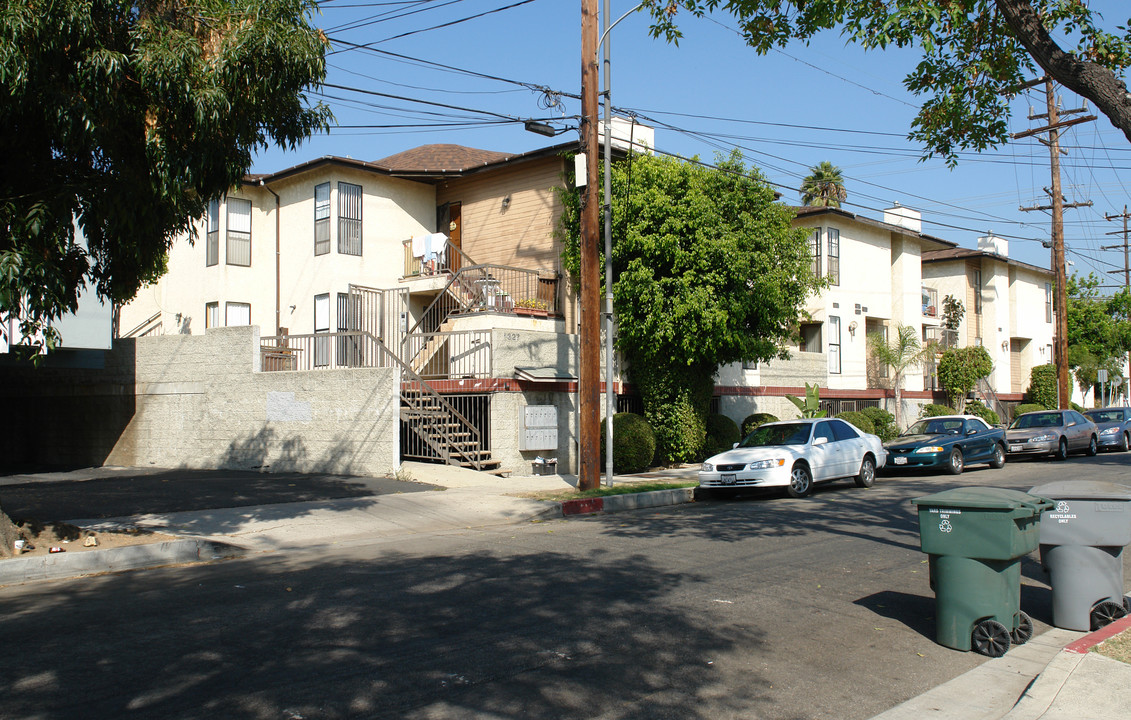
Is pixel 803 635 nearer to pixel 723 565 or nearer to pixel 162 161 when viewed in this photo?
pixel 723 565

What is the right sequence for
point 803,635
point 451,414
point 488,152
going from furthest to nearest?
point 488,152, point 451,414, point 803,635

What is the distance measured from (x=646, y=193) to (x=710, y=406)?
23.2 feet

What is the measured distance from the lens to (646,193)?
2042cm

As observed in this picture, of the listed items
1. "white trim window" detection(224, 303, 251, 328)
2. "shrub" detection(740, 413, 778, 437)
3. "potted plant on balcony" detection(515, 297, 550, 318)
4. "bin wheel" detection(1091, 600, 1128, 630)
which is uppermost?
"white trim window" detection(224, 303, 251, 328)

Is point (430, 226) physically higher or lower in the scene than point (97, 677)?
higher

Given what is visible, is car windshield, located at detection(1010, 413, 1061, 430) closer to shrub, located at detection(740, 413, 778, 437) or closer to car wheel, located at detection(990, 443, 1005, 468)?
car wheel, located at detection(990, 443, 1005, 468)

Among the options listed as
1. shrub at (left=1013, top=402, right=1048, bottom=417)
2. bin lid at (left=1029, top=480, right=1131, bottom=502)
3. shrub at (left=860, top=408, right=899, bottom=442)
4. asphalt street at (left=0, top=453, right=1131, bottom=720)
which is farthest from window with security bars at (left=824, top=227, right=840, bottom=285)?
bin lid at (left=1029, top=480, right=1131, bottom=502)

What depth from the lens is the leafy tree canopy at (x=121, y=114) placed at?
8.74 m

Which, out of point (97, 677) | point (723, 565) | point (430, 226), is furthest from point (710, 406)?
point (97, 677)

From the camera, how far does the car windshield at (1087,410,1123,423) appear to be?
29.0 metres

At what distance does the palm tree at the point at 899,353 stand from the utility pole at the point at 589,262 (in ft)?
62.4

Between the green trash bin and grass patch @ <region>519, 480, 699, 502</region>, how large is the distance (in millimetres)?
8860

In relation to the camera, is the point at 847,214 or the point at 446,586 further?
the point at 847,214

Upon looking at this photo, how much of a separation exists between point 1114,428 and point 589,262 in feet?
71.7
